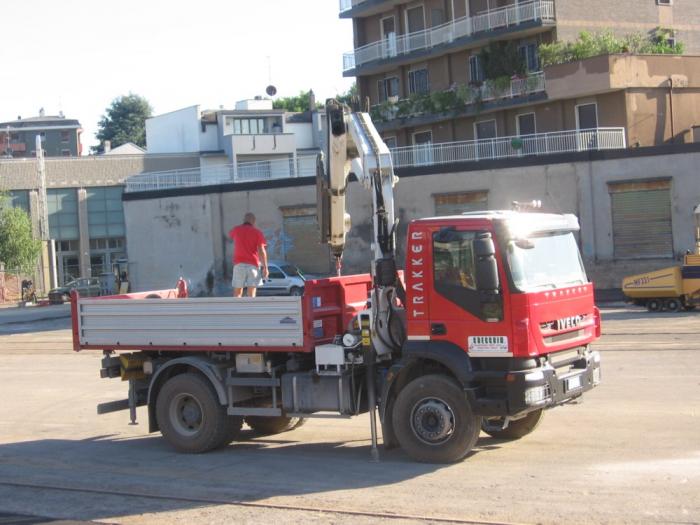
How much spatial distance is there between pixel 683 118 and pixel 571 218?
35105 millimetres

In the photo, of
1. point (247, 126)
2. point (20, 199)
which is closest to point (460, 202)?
point (247, 126)

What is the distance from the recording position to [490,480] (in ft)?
31.4

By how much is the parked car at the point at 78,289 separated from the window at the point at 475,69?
25.2m

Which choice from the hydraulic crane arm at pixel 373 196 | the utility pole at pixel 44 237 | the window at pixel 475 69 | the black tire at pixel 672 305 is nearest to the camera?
the hydraulic crane arm at pixel 373 196

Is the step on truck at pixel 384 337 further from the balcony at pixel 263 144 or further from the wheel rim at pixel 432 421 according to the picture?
the balcony at pixel 263 144

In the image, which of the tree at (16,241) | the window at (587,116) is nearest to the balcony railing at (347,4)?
the window at (587,116)

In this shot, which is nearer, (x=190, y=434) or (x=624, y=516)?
(x=624, y=516)

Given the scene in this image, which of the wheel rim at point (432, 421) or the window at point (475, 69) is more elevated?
the window at point (475, 69)

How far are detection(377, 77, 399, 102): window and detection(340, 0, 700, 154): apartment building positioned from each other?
0.09 m

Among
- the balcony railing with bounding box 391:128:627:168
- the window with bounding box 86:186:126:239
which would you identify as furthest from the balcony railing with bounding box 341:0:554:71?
the window with bounding box 86:186:126:239

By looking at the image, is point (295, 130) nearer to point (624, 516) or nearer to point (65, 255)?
point (65, 255)

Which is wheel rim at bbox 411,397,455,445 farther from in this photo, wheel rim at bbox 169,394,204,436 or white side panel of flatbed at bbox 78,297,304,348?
wheel rim at bbox 169,394,204,436

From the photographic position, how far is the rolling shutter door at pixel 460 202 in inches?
1617

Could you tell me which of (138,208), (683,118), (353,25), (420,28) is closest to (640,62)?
(683,118)
